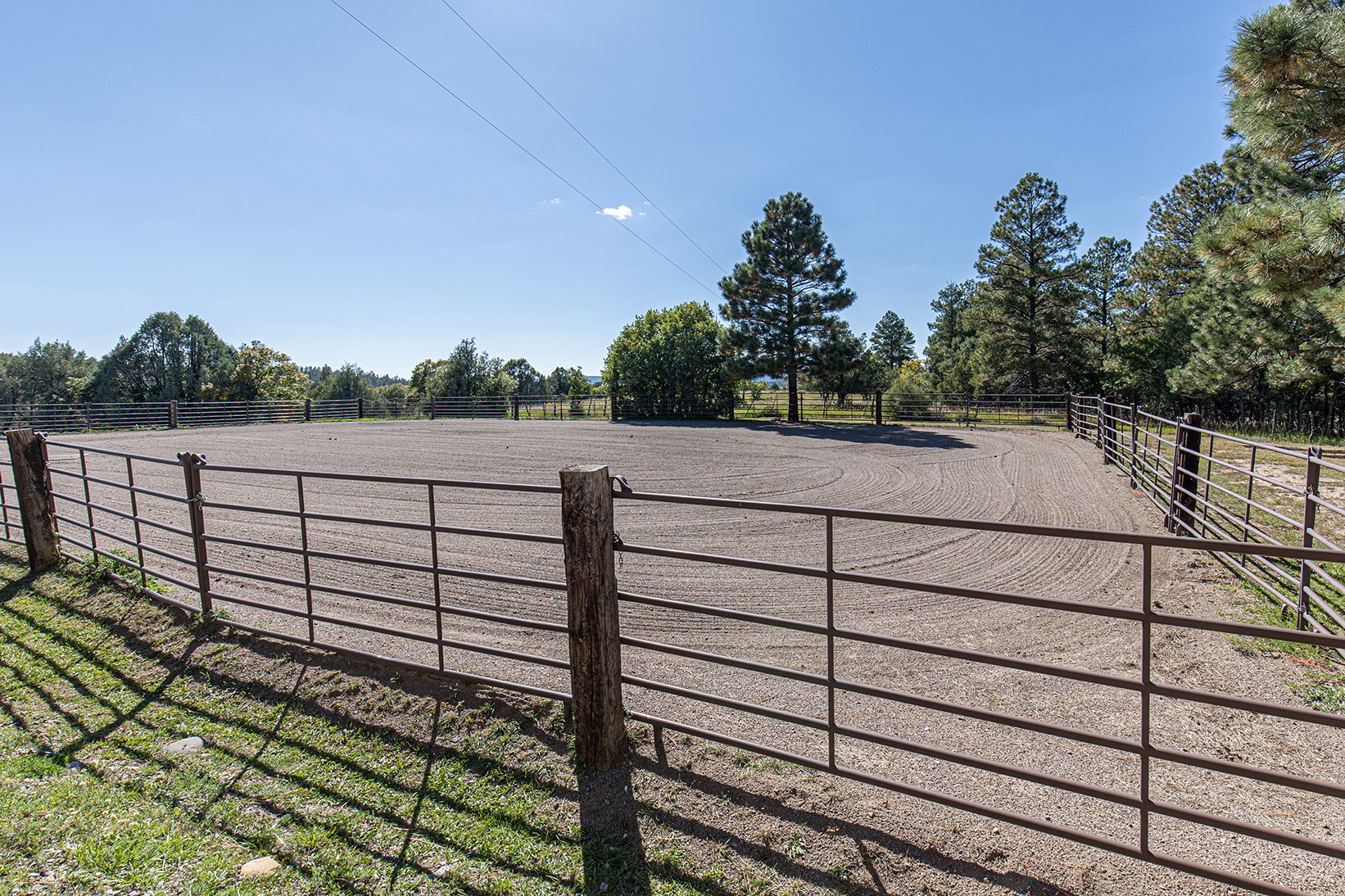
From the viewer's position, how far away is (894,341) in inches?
3086

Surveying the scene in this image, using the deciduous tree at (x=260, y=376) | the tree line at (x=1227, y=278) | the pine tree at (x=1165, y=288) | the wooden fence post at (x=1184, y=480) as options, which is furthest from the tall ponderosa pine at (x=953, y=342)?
the deciduous tree at (x=260, y=376)

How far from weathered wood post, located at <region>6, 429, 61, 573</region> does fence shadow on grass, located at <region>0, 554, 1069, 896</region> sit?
1.97 meters

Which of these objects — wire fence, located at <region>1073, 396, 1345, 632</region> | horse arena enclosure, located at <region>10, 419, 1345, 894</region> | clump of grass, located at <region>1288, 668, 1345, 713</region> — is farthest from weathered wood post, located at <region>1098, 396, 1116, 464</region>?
clump of grass, located at <region>1288, 668, 1345, 713</region>

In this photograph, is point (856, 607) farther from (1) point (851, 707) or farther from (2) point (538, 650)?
(2) point (538, 650)

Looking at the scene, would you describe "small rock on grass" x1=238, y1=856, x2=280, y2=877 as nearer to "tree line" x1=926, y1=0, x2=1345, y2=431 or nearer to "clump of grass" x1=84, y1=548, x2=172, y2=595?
"clump of grass" x1=84, y1=548, x2=172, y2=595

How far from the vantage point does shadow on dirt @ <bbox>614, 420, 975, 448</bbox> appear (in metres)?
18.3

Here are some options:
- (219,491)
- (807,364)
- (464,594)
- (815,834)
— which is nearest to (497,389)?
(807,364)

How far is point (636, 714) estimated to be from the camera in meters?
3.17

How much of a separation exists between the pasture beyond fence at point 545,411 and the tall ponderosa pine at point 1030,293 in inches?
186

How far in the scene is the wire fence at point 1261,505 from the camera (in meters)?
4.39

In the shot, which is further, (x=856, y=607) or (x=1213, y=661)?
(x=856, y=607)

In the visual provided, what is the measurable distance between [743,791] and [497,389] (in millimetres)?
59092

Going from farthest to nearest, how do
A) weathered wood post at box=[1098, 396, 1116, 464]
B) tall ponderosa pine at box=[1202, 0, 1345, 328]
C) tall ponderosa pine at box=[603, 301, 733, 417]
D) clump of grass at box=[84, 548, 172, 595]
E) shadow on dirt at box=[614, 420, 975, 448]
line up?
tall ponderosa pine at box=[603, 301, 733, 417]
shadow on dirt at box=[614, 420, 975, 448]
weathered wood post at box=[1098, 396, 1116, 464]
tall ponderosa pine at box=[1202, 0, 1345, 328]
clump of grass at box=[84, 548, 172, 595]

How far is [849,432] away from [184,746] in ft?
69.5
